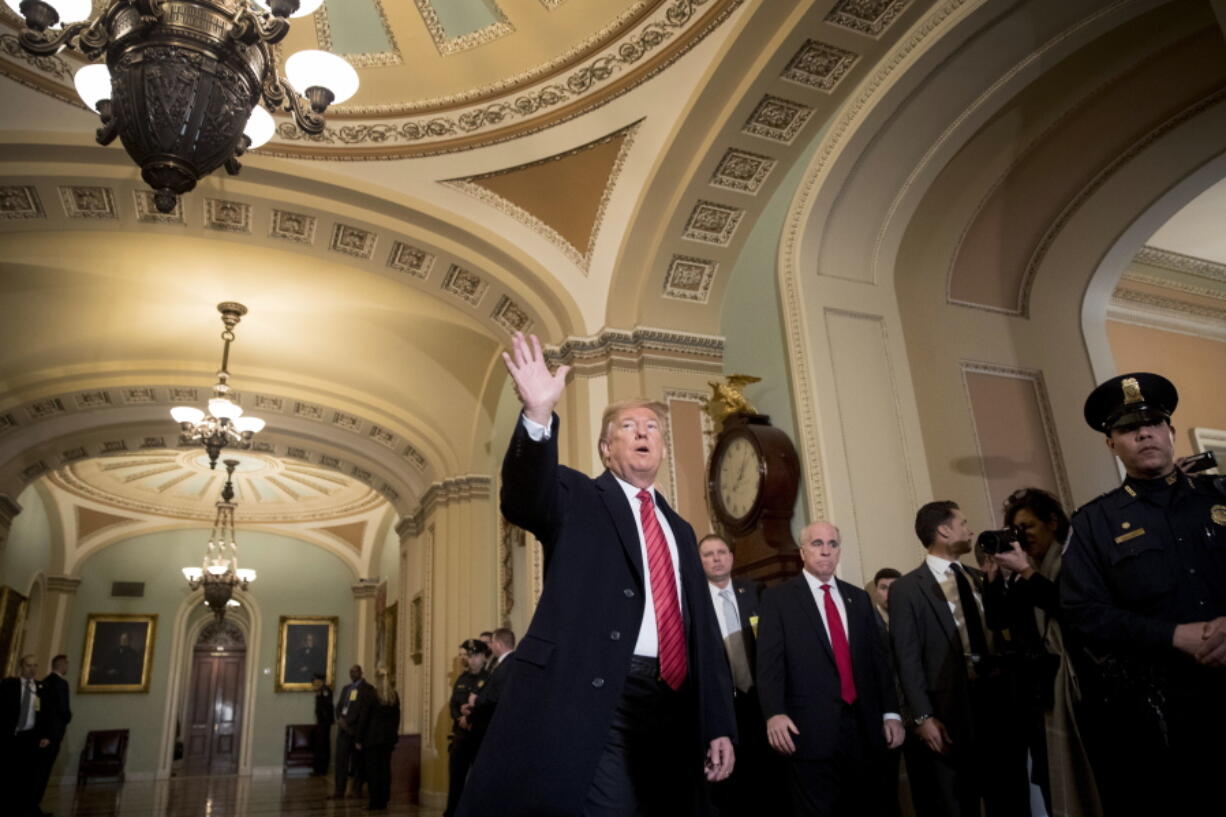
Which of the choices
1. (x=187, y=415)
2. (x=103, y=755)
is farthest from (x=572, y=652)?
(x=103, y=755)

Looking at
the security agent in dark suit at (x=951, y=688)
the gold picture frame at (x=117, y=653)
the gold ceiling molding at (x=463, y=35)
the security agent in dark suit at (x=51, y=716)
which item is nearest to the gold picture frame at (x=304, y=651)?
the gold picture frame at (x=117, y=653)

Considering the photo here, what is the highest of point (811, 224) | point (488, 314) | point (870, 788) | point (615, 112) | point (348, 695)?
point (615, 112)

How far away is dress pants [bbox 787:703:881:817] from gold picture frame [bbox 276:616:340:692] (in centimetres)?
1566

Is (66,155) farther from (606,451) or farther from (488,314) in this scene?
(606,451)

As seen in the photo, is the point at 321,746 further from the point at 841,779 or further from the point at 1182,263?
the point at 1182,263

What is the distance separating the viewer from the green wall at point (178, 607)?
1556 centimetres

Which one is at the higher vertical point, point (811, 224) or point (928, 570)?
point (811, 224)

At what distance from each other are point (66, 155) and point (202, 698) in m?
14.5

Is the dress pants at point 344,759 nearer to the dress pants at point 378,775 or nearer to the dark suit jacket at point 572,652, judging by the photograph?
the dress pants at point 378,775

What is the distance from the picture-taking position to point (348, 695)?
1178 centimetres

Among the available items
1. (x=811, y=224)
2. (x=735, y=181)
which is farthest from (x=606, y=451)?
(x=735, y=181)

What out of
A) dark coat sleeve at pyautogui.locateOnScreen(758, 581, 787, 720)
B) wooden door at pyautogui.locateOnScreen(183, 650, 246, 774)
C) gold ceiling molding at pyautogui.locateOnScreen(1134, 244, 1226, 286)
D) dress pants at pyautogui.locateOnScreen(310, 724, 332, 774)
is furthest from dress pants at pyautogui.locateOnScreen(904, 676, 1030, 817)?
wooden door at pyautogui.locateOnScreen(183, 650, 246, 774)

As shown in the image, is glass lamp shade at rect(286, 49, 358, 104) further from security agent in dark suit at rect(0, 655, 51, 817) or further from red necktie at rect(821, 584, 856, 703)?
security agent in dark suit at rect(0, 655, 51, 817)

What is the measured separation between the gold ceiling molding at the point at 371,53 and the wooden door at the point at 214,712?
1477 centimetres
